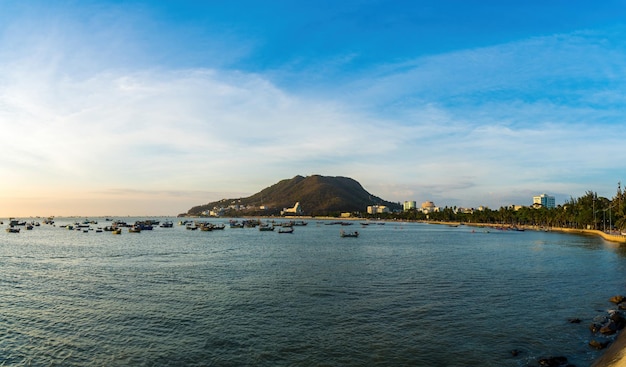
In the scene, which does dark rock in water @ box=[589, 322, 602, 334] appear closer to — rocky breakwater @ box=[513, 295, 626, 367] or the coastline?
rocky breakwater @ box=[513, 295, 626, 367]

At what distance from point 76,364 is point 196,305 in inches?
473

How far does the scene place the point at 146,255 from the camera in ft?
228

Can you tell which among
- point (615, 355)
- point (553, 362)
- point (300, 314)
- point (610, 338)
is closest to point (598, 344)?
point (610, 338)

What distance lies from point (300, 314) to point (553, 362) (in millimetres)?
16141

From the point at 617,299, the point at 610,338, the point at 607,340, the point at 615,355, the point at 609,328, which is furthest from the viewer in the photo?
the point at 617,299

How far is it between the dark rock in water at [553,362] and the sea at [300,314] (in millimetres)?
765

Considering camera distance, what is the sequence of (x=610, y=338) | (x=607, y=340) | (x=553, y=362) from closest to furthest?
(x=553, y=362) < (x=607, y=340) < (x=610, y=338)

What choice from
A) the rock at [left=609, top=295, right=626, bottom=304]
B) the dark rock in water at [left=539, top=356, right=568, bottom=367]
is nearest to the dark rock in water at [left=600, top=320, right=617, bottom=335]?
the dark rock in water at [left=539, top=356, right=568, bottom=367]

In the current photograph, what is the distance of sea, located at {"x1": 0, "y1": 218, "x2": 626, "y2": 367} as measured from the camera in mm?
22328

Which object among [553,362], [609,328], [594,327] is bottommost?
[553,362]

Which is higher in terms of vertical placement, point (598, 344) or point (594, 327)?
point (594, 327)

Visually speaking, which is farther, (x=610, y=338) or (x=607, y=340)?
(x=610, y=338)

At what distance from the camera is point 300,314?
30250mm

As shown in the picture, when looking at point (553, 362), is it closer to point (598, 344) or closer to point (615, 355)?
point (615, 355)
